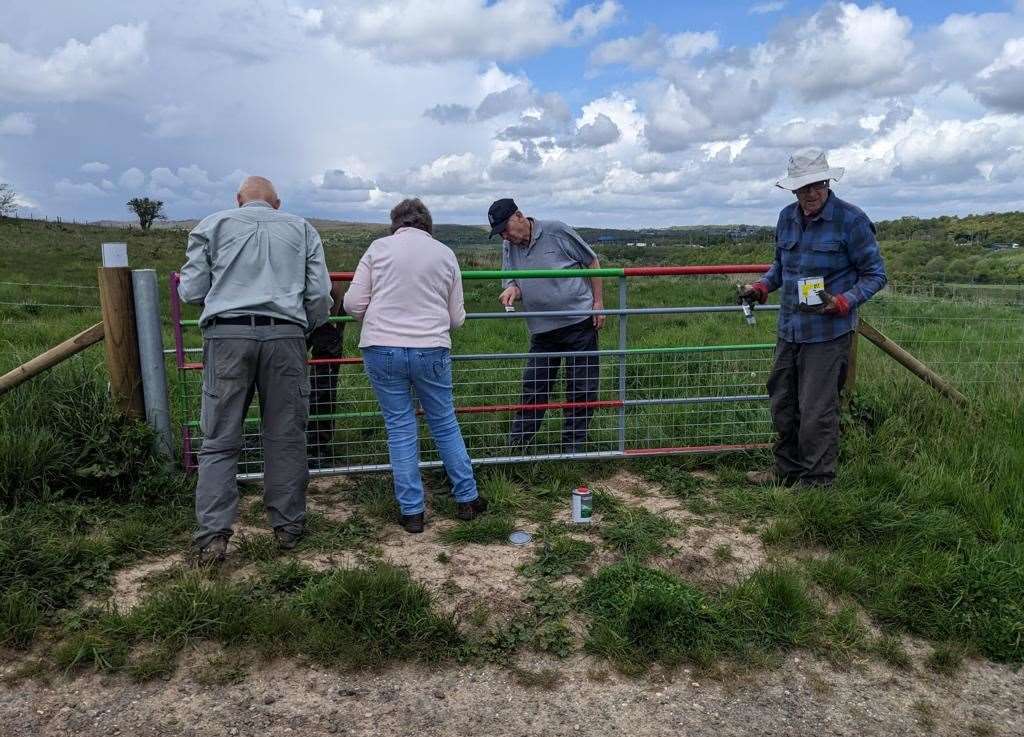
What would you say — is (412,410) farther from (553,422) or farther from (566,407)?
(553,422)

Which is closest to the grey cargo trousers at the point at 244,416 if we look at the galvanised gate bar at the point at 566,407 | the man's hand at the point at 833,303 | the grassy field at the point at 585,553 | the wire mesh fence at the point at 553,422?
the grassy field at the point at 585,553

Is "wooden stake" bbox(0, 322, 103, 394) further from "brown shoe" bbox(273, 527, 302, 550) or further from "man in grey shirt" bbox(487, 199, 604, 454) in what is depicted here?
"man in grey shirt" bbox(487, 199, 604, 454)

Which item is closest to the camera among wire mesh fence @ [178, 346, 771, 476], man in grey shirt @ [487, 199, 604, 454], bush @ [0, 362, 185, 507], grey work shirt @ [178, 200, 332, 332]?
grey work shirt @ [178, 200, 332, 332]

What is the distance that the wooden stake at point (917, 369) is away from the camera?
17.7 ft

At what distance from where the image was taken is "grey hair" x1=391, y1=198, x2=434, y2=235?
411 centimetres

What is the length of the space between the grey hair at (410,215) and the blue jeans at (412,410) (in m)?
0.70

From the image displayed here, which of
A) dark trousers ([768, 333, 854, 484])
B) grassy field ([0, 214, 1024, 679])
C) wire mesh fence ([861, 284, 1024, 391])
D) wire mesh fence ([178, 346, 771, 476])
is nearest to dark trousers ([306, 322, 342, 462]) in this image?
wire mesh fence ([178, 346, 771, 476])

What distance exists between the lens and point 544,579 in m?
3.80

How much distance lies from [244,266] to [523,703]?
2499 millimetres

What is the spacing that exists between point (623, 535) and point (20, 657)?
9.67 feet

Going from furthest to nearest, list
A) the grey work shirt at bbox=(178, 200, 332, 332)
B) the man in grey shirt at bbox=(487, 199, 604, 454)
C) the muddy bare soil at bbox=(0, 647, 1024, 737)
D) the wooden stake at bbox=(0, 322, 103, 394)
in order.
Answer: the man in grey shirt at bbox=(487, 199, 604, 454) → the wooden stake at bbox=(0, 322, 103, 394) → the grey work shirt at bbox=(178, 200, 332, 332) → the muddy bare soil at bbox=(0, 647, 1024, 737)

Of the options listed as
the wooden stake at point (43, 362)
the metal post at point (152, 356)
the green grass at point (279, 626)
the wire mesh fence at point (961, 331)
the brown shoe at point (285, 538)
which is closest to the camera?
the green grass at point (279, 626)

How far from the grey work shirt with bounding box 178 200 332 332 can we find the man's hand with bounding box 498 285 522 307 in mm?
1532

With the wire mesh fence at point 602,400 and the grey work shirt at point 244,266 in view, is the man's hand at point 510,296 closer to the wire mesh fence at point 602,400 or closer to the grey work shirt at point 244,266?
the wire mesh fence at point 602,400
